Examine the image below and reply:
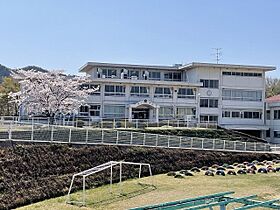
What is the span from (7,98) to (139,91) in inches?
739

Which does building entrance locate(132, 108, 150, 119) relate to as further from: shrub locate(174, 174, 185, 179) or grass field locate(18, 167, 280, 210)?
shrub locate(174, 174, 185, 179)

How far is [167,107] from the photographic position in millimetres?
46406

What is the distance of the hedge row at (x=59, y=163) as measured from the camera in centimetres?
2023

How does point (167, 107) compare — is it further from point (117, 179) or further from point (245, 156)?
point (117, 179)

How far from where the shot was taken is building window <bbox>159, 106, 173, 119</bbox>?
46062mm

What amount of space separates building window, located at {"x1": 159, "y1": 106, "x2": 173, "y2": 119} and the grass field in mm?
21296

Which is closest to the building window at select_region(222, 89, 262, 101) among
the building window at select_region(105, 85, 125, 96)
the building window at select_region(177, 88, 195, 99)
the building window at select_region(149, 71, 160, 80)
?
the building window at select_region(177, 88, 195, 99)

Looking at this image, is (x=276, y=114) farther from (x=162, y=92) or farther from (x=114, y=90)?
(x=114, y=90)

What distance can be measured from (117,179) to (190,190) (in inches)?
213

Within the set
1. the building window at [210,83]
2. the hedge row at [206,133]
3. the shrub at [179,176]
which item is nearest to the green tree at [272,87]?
the building window at [210,83]

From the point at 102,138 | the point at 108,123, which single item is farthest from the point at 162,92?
the point at 102,138

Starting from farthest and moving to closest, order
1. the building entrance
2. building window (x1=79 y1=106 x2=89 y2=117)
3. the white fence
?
the building entrance < building window (x1=79 y1=106 x2=89 y2=117) < the white fence

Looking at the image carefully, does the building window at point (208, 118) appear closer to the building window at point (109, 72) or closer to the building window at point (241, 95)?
the building window at point (241, 95)

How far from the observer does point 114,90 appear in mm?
45250
